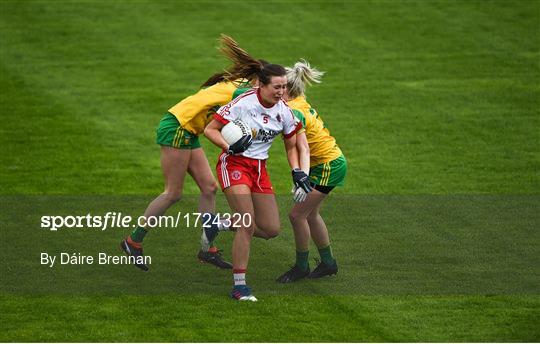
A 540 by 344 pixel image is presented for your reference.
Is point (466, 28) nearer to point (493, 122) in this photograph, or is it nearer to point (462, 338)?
point (493, 122)

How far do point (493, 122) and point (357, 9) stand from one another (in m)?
5.24

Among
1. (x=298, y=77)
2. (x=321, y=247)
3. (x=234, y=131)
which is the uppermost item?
(x=298, y=77)

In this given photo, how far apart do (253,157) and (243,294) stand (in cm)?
124

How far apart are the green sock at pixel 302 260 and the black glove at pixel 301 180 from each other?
1043 millimetres

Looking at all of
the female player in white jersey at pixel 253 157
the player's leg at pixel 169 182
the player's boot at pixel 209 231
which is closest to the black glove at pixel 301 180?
the female player in white jersey at pixel 253 157

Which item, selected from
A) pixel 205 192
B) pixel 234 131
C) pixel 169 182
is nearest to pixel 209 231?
pixel 205 192

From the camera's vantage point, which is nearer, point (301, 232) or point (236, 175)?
point (236, 175)

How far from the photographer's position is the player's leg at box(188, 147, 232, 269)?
11.7 metres

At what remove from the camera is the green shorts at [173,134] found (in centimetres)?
1147

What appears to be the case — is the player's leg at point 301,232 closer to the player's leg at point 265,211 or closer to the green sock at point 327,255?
the green sock at point 327,255

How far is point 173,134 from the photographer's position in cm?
1149

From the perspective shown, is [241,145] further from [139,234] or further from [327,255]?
[139,234]

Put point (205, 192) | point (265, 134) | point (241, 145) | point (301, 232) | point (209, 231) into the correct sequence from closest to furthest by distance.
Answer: point (241, 145)
point (265, 134)
point (301, 232)
point (209, 231)
point (205, 192)

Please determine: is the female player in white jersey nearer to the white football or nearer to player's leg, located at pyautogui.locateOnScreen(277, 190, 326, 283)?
the white football
